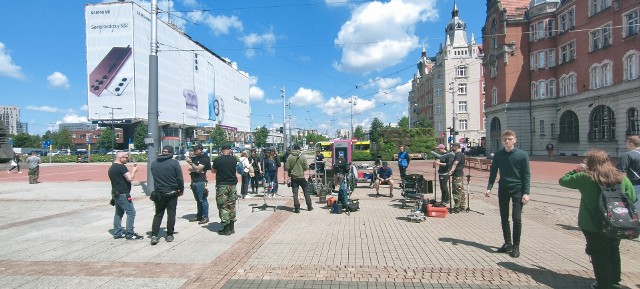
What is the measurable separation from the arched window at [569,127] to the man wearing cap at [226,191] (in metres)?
41.6

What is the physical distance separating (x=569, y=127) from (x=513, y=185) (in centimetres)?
4203

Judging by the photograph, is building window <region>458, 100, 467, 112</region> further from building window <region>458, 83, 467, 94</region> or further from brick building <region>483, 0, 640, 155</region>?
brick building <region>483, 0, 640, 155</region>

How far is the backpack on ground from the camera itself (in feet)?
12.4

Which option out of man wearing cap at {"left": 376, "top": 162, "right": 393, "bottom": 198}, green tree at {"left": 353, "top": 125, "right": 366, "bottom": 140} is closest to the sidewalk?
man wearing cap at {"left": 376, "top": 162, "right": 393, "bottom": 198}

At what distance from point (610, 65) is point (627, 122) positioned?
566 centimetres

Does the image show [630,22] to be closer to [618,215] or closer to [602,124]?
[602,124]

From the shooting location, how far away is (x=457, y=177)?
9.33 metres

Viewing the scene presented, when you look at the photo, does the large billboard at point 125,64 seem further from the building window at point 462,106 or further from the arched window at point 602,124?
the arched window at point 602,124

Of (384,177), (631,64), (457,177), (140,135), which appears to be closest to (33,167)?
(384,177)

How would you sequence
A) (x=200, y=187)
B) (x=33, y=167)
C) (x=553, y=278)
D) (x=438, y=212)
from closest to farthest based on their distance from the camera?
(x=553, y=278) < (x=200, y=187) < (x=438, y=212) < (x=33, y=167)

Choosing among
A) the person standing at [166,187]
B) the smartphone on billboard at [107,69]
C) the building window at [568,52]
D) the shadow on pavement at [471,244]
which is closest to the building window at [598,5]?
the building window at [568,52]

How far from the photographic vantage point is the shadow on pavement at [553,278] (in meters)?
4.46

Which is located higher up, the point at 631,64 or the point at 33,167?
the point at 631,64

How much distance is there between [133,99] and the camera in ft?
231
